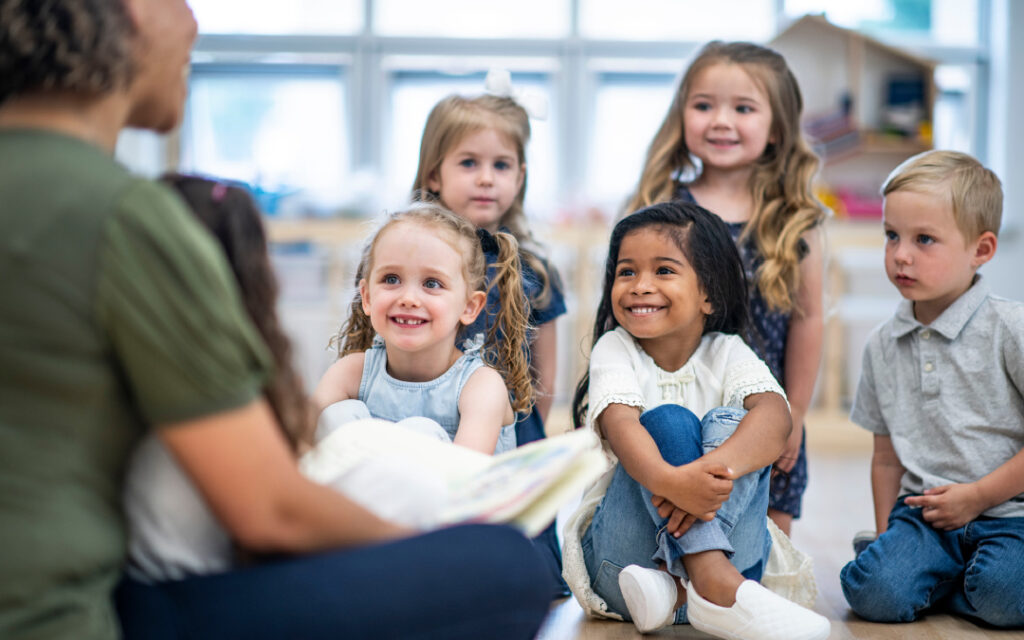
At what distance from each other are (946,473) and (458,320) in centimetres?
90

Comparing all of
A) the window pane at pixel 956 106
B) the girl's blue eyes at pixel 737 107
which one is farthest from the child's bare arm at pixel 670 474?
the window pane at pixel 956 106

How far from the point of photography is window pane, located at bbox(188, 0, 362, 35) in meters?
4.64

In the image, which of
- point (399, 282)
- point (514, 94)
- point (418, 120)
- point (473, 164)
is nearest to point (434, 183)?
point (473, 164)

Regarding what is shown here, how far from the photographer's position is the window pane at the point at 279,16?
15.2ft

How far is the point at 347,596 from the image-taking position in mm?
850

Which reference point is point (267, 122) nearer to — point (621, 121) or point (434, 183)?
point (621, 121)

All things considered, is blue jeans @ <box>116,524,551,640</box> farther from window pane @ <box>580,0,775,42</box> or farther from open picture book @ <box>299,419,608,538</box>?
window pane @ <box>580,0,775,42</box>

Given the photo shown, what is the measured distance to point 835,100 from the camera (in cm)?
445

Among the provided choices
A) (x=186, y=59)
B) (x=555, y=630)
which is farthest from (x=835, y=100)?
(x=186, y=59)

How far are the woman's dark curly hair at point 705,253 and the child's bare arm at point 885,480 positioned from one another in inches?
15.4

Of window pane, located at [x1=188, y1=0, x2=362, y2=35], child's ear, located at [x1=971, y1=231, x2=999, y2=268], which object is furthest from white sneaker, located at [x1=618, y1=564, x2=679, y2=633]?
window pane, located at [x1=188, y1=0, x2=362, y2=35]

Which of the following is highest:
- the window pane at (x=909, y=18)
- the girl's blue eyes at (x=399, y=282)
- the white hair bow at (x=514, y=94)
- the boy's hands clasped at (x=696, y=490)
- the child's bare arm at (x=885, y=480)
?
the window pane at (x=909, y=18)

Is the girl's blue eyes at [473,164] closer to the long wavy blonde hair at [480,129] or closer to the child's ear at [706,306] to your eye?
the long wavy blonde hair at [480,129]

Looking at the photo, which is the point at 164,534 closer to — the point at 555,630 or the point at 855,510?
the point at 555,630
